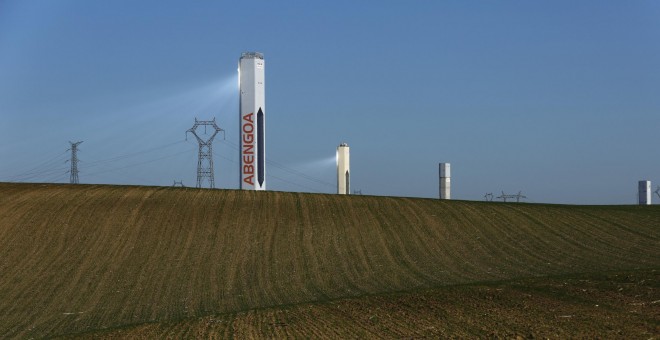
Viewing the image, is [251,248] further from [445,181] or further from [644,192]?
[644,192]

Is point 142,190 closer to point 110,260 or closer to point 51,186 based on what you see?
point 51,186

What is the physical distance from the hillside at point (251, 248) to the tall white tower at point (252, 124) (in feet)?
42.6

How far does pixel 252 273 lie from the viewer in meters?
29.1

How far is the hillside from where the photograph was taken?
25.1m

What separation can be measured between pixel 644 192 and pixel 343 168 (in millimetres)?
22264

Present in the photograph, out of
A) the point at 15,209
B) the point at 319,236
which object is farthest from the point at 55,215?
the point at 319,236

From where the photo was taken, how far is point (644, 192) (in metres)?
63.5

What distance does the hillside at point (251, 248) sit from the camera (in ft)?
82.3

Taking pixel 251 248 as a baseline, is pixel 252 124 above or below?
above

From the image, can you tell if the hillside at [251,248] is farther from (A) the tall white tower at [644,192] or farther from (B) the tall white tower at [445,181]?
(A) the tall white tower at [644,192]

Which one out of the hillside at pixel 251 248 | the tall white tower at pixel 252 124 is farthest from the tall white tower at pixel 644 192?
the tall white tower at pixel 252 124

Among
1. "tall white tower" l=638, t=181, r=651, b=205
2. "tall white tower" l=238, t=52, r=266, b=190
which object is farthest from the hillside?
"tall white tower" l=638, t=181, r=651, b=205

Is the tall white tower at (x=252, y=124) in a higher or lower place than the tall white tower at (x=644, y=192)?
higher

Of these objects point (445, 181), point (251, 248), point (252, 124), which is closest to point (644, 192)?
point (445, 181)
